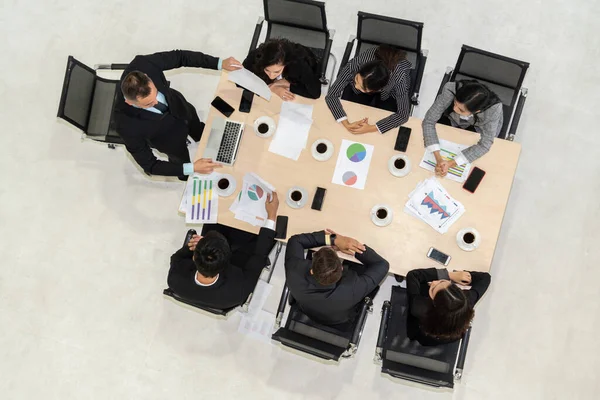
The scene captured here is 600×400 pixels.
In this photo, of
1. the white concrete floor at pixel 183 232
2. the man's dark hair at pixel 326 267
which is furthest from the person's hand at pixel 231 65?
the man's dark hair at pixel 326 267

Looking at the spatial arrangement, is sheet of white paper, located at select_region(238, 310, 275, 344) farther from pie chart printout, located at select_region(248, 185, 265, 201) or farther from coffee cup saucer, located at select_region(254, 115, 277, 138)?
coffee cup saucer, located at select_region(254, 115, 277, 138)

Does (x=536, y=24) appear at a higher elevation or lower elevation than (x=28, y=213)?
higher

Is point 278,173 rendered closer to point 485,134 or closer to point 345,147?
point 345,147

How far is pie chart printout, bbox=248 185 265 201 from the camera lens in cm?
329

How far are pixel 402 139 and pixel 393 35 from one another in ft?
2.50

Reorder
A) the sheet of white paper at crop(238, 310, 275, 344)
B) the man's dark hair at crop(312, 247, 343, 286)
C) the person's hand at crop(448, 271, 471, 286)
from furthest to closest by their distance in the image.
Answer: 1. the sheet of white paper at crop(238, 310, 275, 344)
2. the person's hand at crop(448, 271, 471, 286)
3. the man's dark hair at crop(312, 247, 343, 286)

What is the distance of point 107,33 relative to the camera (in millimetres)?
4520

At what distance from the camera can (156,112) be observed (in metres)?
3.42

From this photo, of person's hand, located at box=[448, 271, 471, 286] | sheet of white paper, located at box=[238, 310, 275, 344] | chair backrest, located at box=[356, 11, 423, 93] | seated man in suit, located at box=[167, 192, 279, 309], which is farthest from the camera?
sheet of white paper, located at box=[238, 310, 275, 344]

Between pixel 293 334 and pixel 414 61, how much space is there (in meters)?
1.97

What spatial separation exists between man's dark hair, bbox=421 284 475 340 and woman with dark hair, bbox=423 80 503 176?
0.73 m

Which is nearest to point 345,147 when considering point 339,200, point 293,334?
point 339,200

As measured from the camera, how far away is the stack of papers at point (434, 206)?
3.16 metres

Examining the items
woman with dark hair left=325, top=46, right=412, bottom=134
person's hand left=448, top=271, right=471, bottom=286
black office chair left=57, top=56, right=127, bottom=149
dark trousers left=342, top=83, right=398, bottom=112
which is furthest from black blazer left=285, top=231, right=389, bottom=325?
black office chair left=57, top=56, right=127, bottom=149
